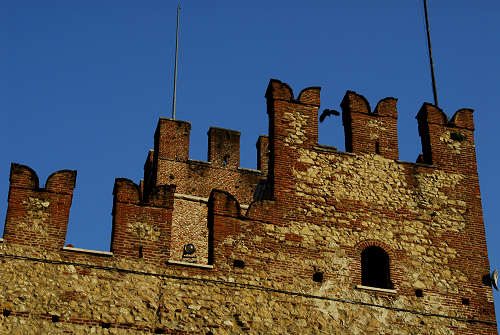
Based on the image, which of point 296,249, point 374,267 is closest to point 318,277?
point 296,249

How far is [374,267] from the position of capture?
19.3 metres

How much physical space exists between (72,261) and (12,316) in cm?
152

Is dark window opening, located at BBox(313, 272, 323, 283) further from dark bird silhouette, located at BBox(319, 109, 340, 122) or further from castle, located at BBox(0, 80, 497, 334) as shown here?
dark bird silhouette, located at BBox(319, 109, 340, 122)

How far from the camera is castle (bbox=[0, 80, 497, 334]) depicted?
17.0 m

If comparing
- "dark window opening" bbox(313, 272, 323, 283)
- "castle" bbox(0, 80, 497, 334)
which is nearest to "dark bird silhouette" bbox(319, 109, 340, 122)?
"castle" bbox(0, 80, 497, 334)

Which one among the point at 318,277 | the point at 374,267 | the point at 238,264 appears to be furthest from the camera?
the point at 374,267

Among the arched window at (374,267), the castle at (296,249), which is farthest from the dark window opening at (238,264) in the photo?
the arched window at (374,267)

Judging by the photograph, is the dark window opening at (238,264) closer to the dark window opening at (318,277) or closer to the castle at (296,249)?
the castle at (296,249)

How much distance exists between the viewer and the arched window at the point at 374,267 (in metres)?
19.0

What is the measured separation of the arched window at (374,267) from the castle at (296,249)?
1.0 inches

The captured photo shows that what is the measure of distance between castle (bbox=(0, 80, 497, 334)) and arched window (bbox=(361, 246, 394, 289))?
0.02m

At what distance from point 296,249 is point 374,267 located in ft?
6.05

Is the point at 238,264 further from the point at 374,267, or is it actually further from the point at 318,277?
the point at 374,267

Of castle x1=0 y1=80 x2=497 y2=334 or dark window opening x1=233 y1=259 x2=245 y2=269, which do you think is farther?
dark window opening x1=233 y1=259 x2=245 y2=269
